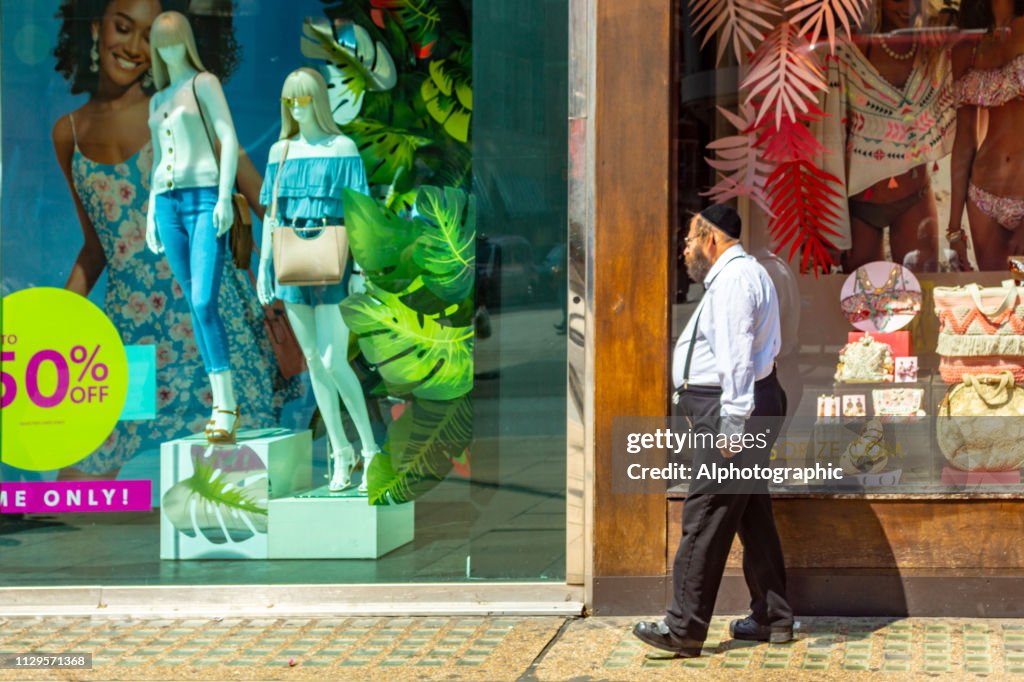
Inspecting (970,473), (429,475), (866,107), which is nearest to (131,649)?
(429,475)

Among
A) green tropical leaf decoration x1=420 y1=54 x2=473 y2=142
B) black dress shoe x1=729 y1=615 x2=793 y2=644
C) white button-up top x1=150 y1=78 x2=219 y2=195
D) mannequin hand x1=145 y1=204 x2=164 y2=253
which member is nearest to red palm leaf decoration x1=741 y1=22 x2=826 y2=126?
green tropical leaf decoration x1=420 y1=54 x2=473 y2=142

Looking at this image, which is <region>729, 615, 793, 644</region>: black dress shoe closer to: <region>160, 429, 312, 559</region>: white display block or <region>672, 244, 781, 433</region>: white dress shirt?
<region>672, 244, 781, 433</region>: white dress shirt

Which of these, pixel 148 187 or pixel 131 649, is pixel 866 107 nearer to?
pixel 148 187

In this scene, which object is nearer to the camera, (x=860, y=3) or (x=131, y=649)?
(x=131, y=649)

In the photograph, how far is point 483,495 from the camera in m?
6.76

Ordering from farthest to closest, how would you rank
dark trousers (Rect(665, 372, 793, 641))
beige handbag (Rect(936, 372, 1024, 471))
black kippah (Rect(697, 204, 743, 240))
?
1. beige handbag (Rect(936, 372, 1024, 471))
2. black kippah (Rect(697, 204, 743, 240))
3. dark trousers (Rect(665, 372, 793, 641))

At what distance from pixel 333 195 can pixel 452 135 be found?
0.65 metres

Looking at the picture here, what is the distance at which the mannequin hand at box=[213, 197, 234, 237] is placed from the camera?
276 inches

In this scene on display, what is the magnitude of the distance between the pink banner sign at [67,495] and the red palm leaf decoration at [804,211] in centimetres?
335

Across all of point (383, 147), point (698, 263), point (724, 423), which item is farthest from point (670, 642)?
point (383, 147)

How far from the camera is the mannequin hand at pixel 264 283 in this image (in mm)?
6961

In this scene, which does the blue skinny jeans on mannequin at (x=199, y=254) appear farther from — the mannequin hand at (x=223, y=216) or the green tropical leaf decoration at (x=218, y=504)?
the green tropical leaf decoration at (x=218, y=504)

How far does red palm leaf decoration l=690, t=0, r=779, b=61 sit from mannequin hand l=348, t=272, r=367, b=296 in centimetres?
200

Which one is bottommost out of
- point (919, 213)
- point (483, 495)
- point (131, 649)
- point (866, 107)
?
point (131, 649)
